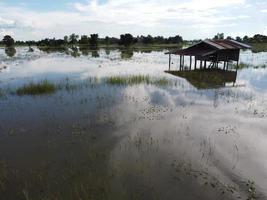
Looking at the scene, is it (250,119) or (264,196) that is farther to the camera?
(250,119)

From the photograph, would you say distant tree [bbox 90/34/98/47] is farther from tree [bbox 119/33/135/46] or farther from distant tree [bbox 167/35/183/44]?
distant tree [bbox 167/35/183/44]

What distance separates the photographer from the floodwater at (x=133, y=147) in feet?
21.2

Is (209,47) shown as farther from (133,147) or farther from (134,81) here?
(133,147)

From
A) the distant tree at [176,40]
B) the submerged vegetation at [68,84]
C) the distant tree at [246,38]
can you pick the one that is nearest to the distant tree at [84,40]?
the distant tree at [176,40]

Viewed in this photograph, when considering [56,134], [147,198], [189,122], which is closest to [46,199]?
[147,198]

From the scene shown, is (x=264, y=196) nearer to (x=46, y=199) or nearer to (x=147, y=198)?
(x=147, y=198)

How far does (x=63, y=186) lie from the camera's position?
21.5 ft

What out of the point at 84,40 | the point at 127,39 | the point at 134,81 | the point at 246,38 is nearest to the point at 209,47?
the point at 134,81

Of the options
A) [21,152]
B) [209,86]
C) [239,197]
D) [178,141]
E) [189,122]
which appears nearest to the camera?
[239,197]

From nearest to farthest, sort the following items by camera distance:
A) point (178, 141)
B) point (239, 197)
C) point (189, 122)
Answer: point (239, 197) → point (178, 141) → point (189, 122)

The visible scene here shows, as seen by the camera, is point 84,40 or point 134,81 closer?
point 134,81

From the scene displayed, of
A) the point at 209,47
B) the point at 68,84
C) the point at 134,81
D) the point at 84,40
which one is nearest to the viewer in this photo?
the point at 68,84

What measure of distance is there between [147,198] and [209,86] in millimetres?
15137

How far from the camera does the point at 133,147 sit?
28.9ft
